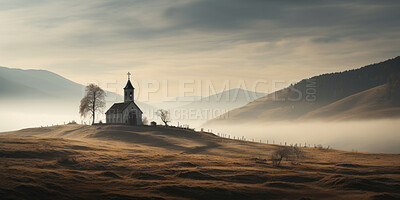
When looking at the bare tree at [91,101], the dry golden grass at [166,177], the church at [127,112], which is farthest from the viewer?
the bare tree at [91,101]

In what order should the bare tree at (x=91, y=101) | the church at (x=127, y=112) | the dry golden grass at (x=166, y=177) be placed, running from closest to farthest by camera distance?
the dry golden grass at (x=166, y=177), the church at (x=127, y=112), the bare tree at (x=91, y=101)

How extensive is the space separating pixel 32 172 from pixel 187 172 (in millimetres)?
17179

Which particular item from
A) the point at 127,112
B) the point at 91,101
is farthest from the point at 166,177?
the point at 91,101

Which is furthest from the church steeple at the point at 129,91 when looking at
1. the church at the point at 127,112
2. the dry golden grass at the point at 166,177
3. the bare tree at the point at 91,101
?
the dry golden grass at the point at 166,177

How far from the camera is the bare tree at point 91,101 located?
362 ft

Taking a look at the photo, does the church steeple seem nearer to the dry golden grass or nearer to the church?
the church

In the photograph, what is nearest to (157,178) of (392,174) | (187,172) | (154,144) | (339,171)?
(187,172)

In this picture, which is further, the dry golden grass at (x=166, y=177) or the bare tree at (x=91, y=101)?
the bare tree at (x=91, y=101)

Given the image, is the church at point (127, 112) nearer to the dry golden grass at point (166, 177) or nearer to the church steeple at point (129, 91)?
the church steeple at point (129, 91)

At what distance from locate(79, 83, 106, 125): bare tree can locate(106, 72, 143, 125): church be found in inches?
170

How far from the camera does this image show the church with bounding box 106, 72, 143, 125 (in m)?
107

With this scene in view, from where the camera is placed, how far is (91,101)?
112 meters

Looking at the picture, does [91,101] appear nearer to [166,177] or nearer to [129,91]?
[129,91]

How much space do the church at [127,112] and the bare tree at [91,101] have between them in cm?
432
